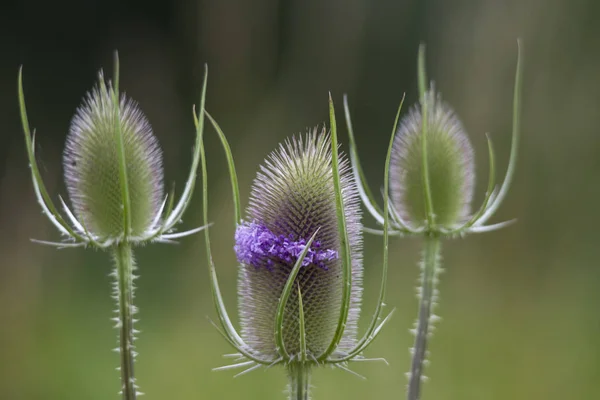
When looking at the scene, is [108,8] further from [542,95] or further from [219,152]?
[542,95]

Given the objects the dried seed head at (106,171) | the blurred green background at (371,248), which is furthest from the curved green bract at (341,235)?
the blurred green background at (371,248)

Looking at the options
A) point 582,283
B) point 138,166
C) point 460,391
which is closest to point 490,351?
point 460,391

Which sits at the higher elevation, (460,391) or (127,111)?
(127,111)

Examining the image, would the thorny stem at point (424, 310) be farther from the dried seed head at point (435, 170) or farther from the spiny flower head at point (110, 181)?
the spiny flower head at point (110, 181)

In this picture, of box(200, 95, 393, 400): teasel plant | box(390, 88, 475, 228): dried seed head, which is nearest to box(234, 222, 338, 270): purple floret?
box(200, 95, 393, 400): teasel plant

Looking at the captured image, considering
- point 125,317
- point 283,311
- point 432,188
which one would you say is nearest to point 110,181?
point 125,317

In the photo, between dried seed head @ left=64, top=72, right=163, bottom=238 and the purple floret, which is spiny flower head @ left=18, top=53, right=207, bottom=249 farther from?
the purple floret
